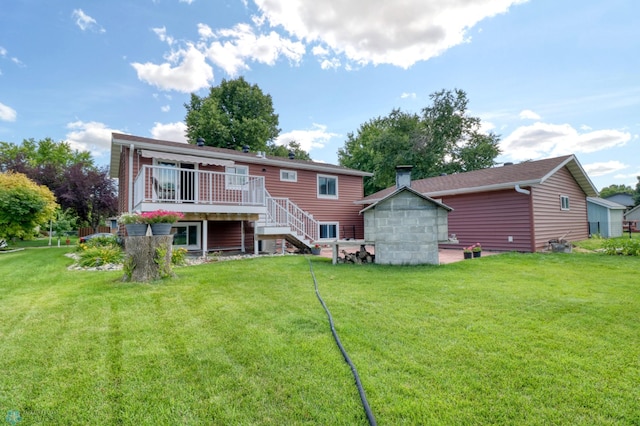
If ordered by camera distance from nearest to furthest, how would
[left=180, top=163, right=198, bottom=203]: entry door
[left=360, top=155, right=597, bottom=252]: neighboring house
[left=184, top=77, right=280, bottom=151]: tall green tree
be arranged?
[left=180, top=163, right=198, bottom=203]: entry door < [left=360, top=155, right=597, bottom=252]: neighboring house < [left=184, top=77, right=280, bottom=151]: tall green tree

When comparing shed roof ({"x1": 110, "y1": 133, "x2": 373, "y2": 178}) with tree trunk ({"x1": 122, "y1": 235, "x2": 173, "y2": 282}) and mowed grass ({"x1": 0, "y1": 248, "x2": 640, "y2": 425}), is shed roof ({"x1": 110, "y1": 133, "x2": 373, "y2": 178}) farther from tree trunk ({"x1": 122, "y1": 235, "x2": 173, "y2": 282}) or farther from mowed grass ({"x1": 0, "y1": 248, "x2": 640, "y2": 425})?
mowed grass ({"x1": 0, "y1": 248, "x2": 640, "y2": 425})

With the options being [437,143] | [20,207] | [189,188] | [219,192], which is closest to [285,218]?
[219,192]

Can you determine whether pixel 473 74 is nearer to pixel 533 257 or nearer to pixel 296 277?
pixel 533 257

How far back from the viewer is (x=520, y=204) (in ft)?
34.6

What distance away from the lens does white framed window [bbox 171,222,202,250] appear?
10.9 metres

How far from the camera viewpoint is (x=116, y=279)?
550cm

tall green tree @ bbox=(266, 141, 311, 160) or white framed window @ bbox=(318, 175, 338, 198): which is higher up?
tall green tree @ bbox=(266, 141, 311, 160)

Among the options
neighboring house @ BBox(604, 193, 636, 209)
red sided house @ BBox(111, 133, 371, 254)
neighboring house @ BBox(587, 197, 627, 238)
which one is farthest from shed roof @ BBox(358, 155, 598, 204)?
neighboring house @ BBox(604, 193, 636, 209)

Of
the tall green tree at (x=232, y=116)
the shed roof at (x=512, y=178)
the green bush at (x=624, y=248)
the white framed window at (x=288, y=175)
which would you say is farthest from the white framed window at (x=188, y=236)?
the tall green tree at (x=232, y=116)

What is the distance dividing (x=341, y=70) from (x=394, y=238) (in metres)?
12.3

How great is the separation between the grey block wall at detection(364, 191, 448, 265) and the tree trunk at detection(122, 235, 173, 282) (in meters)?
5.00

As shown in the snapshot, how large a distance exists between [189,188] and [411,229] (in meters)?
7.22

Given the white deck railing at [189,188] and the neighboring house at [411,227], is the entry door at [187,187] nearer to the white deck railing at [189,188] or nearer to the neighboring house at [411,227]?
the white deck railing at [189,188]

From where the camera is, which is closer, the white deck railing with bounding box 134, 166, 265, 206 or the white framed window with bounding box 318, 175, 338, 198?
the white deck railing with bounding box 134, 166, 265, 206
